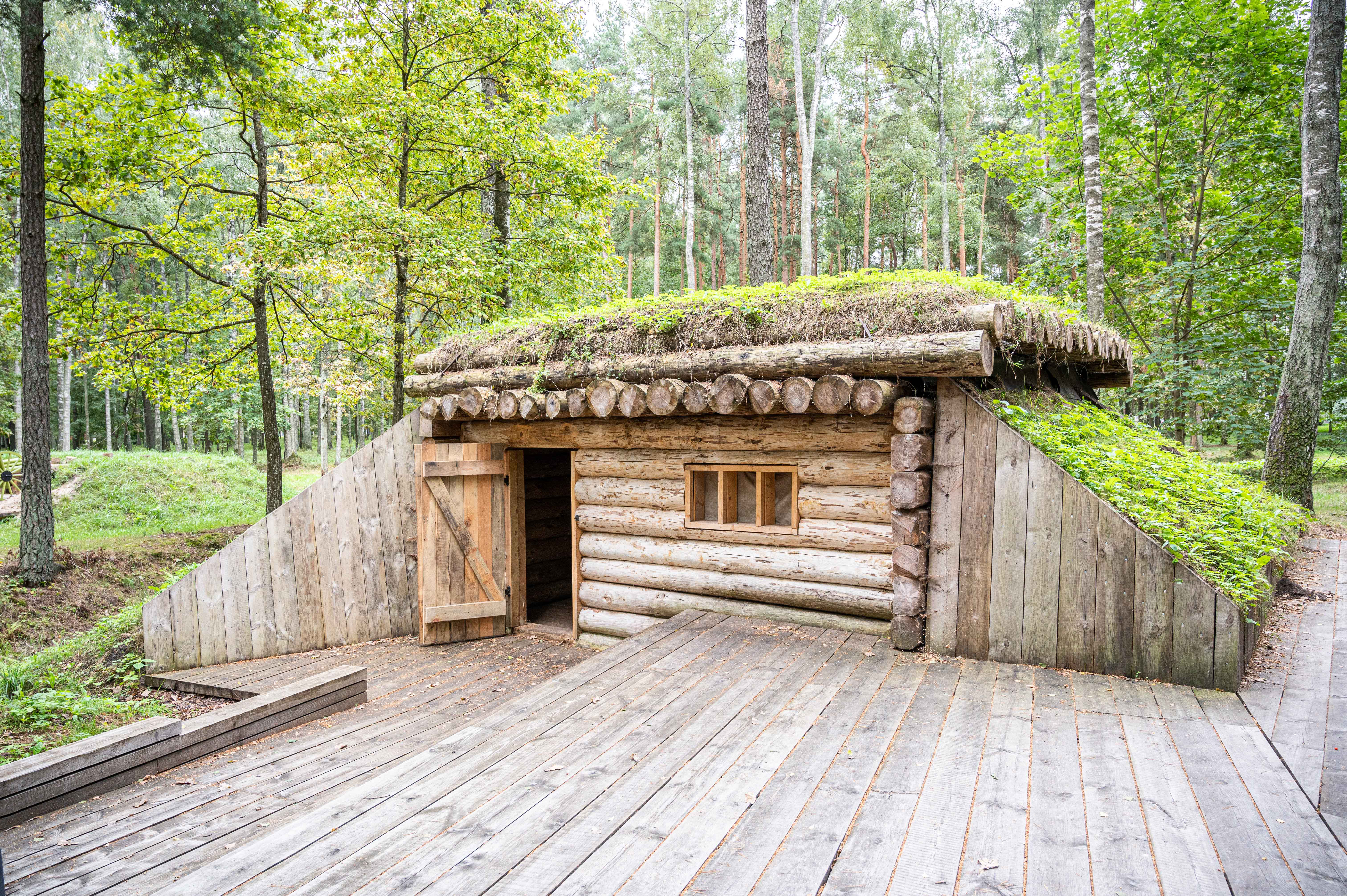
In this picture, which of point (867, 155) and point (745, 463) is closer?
point (745, 463)

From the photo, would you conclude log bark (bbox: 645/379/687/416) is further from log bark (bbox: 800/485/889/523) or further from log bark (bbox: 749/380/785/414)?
log bark (bbox: 800/485/889/523)

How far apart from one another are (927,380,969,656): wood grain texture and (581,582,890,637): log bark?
1.51 ft

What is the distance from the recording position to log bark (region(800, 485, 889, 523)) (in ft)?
16.5

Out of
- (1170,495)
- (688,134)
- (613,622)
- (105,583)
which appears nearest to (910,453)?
(1170,495)

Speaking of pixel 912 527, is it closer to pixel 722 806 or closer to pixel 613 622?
pixel 722 806

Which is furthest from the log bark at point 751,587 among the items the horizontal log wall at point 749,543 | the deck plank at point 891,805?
the deck plank at point 891,805

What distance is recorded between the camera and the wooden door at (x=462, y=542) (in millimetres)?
6734

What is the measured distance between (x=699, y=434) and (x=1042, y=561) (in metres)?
2.71

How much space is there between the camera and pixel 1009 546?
4.43 meters

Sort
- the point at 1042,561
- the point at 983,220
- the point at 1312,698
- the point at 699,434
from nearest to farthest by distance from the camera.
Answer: the point at 1312,698 < the point at 1042,561 < the point at 699,434 < the point at 983,220

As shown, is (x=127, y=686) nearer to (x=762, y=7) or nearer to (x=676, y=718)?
(x=676, y=718)

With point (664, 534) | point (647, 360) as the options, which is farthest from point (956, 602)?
point (647, 360)

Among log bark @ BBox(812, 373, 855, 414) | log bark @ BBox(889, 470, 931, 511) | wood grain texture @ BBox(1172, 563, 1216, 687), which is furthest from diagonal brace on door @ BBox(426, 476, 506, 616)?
wood grain texture @ BBox(1172, 563, 1216, 687)

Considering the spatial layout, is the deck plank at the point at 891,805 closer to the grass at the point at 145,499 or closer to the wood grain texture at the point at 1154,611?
the wood grain texture at the point at 1154,611
